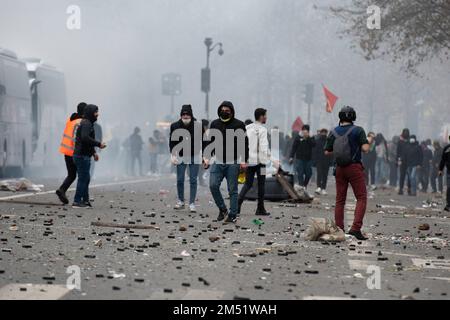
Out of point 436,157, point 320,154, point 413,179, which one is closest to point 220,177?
point 320,154

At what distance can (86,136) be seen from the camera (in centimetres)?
1978

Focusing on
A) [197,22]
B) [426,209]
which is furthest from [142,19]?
[426,209]

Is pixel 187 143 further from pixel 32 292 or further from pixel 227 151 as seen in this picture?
pixel 32 292

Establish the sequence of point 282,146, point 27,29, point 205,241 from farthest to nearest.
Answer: point 27,29
point 282,146
point 205,241

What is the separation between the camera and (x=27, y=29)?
59.5m

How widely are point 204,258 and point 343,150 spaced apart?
3.79m

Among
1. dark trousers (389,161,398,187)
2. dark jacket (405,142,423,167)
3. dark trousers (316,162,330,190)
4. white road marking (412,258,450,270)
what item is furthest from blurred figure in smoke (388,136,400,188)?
white road marking (412,258,450,270)

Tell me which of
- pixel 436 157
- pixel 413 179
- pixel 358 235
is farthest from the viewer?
pixel 436 157

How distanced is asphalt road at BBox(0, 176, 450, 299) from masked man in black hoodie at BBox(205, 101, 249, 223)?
427 mm

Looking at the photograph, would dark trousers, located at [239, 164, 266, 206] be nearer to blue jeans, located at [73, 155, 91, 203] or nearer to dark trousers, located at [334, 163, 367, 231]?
blue jeans, located at [73, 155, 91, 203]

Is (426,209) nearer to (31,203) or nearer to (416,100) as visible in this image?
(31,203)

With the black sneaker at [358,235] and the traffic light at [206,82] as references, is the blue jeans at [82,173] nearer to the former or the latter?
the black sneaker at [358,235]

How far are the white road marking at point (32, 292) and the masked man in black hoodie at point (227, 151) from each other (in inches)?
311
